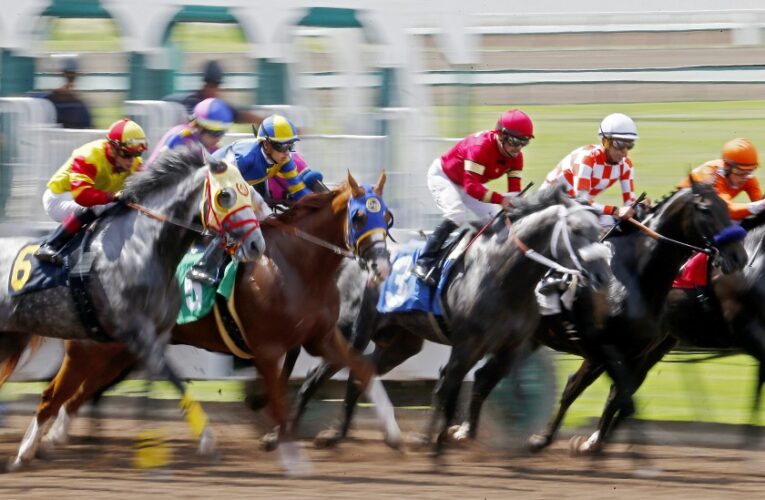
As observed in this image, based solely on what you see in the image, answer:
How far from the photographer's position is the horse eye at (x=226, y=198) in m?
7.09

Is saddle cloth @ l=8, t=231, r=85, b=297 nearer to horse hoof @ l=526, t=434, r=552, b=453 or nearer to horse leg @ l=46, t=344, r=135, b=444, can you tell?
horse leg @ l=46, t=344, r=135, b=444

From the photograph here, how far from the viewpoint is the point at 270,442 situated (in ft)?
27.1

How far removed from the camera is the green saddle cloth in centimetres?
780

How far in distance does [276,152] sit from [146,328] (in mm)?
1467

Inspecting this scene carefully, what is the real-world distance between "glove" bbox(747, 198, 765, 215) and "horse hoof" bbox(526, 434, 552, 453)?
1869 millimetres

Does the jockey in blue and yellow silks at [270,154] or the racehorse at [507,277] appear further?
the jockey in blue and yellow silks at [270,154]

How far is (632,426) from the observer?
27.8 ft

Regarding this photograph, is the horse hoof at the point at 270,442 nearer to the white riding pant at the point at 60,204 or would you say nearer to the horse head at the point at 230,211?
the horse head at the point at 230,211

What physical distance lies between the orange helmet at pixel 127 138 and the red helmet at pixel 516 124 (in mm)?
2113

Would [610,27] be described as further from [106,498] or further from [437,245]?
[106,498]

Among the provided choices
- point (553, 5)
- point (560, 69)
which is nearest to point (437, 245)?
point (560, 69)

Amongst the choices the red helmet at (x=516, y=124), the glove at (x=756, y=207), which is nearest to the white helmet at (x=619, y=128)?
the red helmet at (x=516, y=124)

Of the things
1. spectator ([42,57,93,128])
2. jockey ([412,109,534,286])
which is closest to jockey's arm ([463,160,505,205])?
jockey ([412,109,534,286])

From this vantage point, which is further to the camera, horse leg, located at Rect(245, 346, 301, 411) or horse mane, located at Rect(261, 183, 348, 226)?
horse leg, located at Rect(245, 346, 301, 411)
